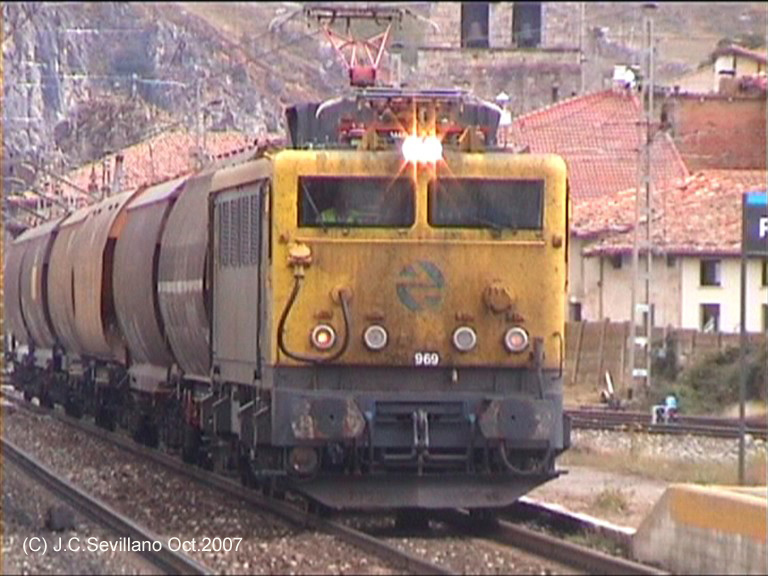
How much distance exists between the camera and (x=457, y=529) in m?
16.7

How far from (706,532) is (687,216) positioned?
142ft

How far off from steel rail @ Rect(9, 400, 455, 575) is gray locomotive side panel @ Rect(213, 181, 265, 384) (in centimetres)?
114

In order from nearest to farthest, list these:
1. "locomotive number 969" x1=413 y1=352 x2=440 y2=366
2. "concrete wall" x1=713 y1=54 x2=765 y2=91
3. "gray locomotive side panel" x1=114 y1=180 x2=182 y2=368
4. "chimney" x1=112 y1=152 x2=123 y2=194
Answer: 1. "locomotive number 969" x1=413 y1=352 x2=440 y2=366
2. "gray locomotive side panel" x1=114 y1=180 x2=182 y2=368
3. "chimney" x1=112 y1=152 x2=123 y2=194
4. "concrete wall" x1=713 y1=54 x2=765 y2=91

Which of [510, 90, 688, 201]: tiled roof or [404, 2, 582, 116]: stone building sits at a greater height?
[404, 2, 582, 116]: stone building

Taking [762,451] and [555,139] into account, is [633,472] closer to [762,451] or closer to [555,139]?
[762,451]

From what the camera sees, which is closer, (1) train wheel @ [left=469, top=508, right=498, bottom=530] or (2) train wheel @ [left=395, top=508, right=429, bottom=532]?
(1) train wheel @ [left=469, top=508, right=498, bottom=530]

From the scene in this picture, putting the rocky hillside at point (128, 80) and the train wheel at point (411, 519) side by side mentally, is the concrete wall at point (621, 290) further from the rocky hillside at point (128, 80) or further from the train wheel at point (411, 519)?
the train wheel at point (411, 519)

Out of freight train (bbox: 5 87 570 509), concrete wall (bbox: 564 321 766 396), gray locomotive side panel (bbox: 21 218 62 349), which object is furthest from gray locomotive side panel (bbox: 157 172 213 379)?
concrete wall (bbox: 564 321 766 396)

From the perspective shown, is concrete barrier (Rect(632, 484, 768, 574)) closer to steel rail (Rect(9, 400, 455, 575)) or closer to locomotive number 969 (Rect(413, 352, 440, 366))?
steel rail (Rect(9, 400, 455, 575))

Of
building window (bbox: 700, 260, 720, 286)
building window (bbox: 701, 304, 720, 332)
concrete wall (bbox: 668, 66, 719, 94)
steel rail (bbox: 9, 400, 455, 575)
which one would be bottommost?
steel rail (bbox: 9, 400, 455, 575)

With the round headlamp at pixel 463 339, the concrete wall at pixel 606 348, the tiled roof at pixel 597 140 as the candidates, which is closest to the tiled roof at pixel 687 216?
the tiled roof at pixel 597 140

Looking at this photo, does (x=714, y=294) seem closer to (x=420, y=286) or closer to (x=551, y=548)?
(x=420, y=286)

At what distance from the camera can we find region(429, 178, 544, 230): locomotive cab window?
16266 millimetres

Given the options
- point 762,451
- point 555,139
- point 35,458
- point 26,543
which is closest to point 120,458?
point 35,458
